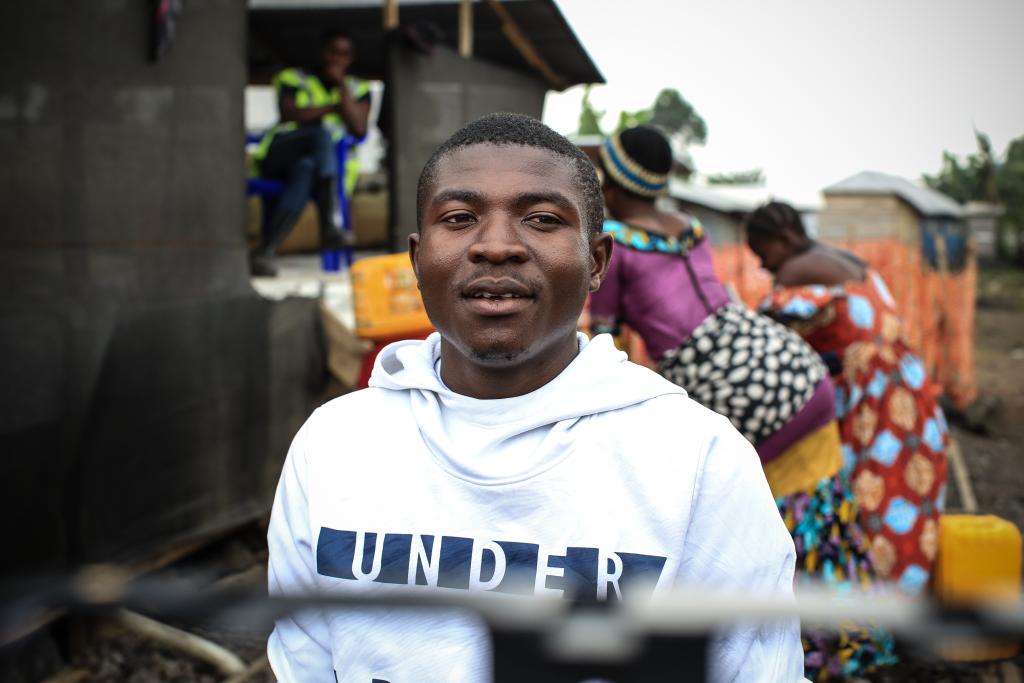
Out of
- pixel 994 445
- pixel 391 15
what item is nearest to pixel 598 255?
pixel 391 15

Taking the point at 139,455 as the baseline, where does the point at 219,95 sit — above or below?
above

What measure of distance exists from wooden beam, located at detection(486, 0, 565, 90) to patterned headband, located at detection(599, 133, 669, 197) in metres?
4.08

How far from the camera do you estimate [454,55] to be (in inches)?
263

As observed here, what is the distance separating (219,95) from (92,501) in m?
1.99

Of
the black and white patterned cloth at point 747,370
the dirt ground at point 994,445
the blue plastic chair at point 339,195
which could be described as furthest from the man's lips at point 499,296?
the blue plastic chair at point 339,195

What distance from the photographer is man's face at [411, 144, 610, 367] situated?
1.27m

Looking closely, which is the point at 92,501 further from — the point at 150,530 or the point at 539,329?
the point at 539,329

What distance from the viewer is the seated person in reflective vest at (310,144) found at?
5.74 meters

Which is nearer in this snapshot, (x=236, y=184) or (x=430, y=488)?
(x=430, y=488)

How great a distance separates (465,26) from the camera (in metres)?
6.46

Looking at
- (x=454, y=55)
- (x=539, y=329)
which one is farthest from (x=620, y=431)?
(x=454, y=55)

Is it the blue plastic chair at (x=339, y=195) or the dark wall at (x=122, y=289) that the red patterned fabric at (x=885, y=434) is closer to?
the dark wall at (x=122, y=289)

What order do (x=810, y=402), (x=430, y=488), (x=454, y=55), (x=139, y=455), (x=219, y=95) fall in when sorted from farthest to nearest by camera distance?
(x=454, y=55) → (x=219, y=95) → (x=139, y=455) → (x=810, y=402) → (x=430, y=488)

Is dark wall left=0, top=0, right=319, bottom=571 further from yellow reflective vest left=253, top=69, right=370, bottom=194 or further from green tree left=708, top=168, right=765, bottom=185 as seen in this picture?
green tree left=708, top=168, right=765, bottom=185
